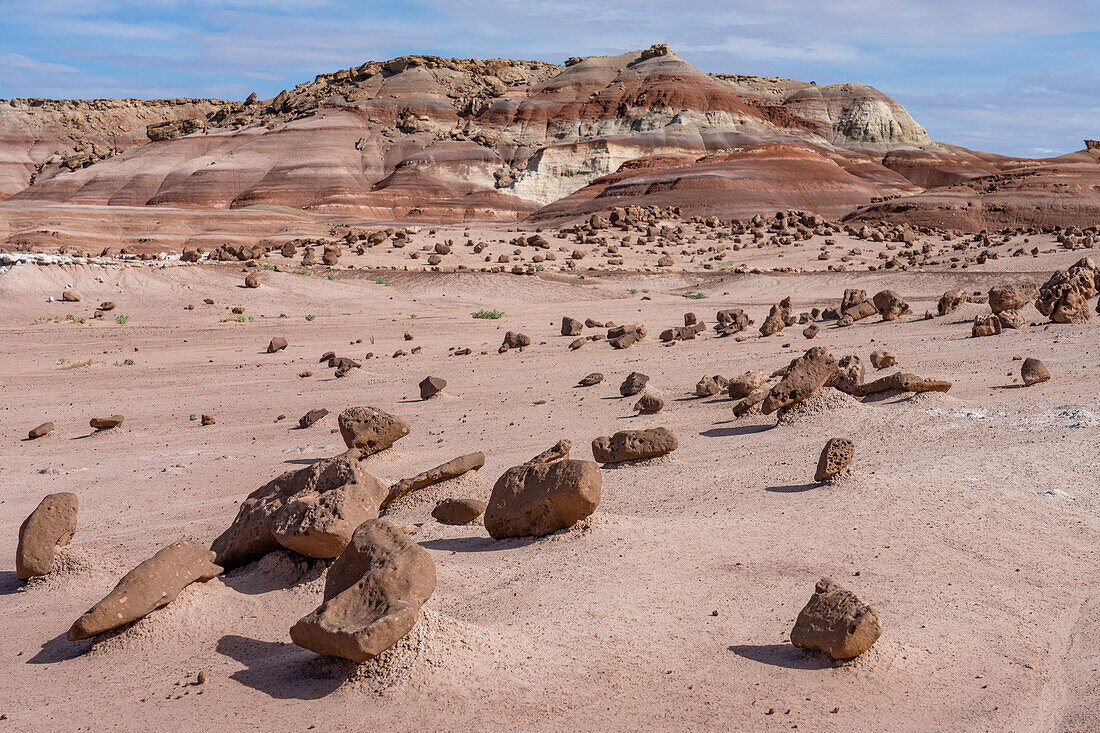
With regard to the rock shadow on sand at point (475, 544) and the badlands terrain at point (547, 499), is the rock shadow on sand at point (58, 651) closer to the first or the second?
the badlands terrain at point (547, 499)

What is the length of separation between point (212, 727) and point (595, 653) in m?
1.37

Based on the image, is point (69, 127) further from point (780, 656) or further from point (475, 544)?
point (780, 656)

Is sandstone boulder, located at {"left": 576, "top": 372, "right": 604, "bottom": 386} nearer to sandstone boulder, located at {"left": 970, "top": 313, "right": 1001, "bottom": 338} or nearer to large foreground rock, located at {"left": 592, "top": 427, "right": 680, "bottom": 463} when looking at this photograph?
large foreground rock, located at {"left": 592, "top": 427, "right": 680, "bottom": 463}

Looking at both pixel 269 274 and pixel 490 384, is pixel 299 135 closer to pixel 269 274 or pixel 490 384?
pixel 269 274

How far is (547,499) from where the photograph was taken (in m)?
4.55

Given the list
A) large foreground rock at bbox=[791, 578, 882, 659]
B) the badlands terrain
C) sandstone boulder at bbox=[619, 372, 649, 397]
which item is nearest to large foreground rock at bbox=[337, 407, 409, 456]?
the badlands terrain

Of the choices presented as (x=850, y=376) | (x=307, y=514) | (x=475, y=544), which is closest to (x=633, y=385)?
(x=850, y=376)

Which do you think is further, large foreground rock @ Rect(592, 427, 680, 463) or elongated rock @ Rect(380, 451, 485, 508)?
large foreground rock @ Rect(592, 427, 680, 463)

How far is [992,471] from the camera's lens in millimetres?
5176

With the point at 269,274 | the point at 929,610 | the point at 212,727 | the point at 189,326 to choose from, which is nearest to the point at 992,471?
the point at 929,610

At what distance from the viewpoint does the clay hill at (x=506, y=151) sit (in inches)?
1801

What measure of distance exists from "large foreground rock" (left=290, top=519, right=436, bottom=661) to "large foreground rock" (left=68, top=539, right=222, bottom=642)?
2.41 ft

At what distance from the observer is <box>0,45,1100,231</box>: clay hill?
45.8 m

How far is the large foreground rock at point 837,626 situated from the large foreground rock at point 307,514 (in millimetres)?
2038
